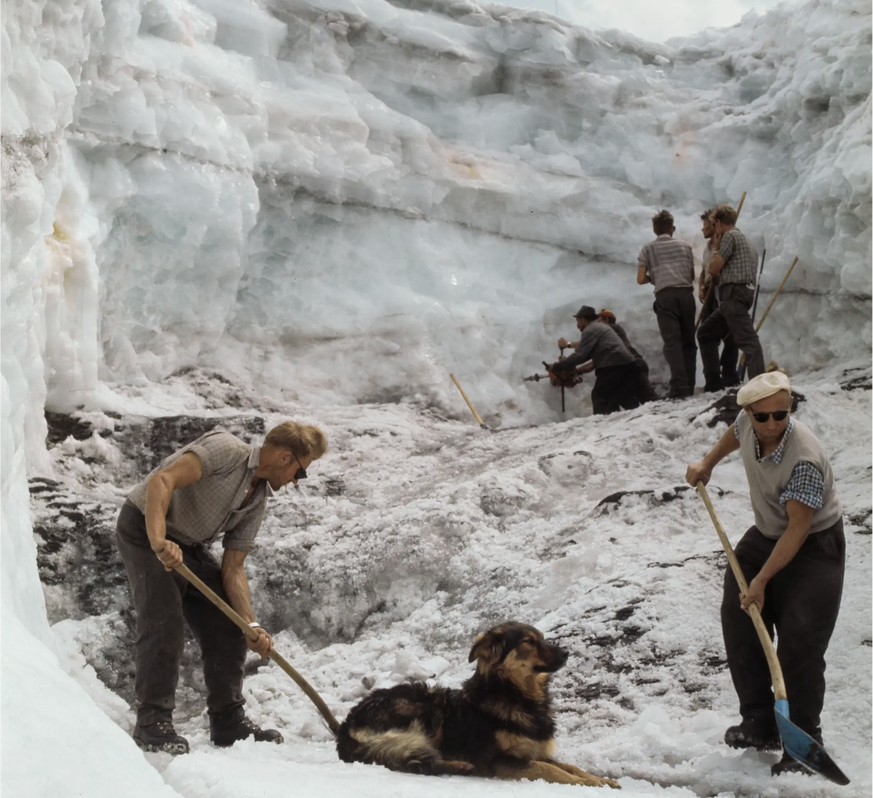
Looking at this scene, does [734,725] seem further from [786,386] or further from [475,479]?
[475,479]

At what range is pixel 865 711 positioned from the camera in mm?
3381

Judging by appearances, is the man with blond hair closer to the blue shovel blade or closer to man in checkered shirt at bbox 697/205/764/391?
man in checkered shirt at bbox 697/205/764/391

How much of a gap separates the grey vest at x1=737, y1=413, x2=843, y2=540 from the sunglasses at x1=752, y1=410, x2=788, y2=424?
4 centimetres

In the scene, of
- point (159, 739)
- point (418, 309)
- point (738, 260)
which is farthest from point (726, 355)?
point (159, 739)

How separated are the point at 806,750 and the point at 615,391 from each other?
A: 15.5ft

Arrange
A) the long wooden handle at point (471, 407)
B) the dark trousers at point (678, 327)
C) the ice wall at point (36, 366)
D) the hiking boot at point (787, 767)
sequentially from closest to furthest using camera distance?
the ice wall at point (36, 366) → the hiking boot at point (787, 767) → the dark trousers at point (678, 327) → the long wooden handle at point (471, 407)

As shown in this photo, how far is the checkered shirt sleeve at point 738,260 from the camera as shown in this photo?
6.75 m

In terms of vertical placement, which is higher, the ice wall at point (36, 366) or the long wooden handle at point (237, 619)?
the ice wall at point (36, 366)

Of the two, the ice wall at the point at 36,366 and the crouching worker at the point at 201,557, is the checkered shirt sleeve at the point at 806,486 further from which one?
the ice wall at the point at 36,366

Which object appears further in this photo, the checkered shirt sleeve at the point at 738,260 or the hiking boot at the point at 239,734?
the checkered shirt sleeve at the point at 738,260

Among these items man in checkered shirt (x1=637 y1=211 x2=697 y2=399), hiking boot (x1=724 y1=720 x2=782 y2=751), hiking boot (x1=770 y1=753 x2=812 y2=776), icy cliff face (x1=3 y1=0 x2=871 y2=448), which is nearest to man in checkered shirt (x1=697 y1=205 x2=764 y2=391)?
man in checkered shirt (x1=637 y1=211 x2=697 y2=399)

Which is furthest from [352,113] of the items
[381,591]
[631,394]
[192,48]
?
[381,591]

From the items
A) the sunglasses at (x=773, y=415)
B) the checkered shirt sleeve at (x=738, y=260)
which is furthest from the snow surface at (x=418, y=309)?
the sunglasses at (x=773, y=415)

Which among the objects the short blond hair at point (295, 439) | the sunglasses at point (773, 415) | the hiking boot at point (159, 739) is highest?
the sunglasses at point (773, 415)
